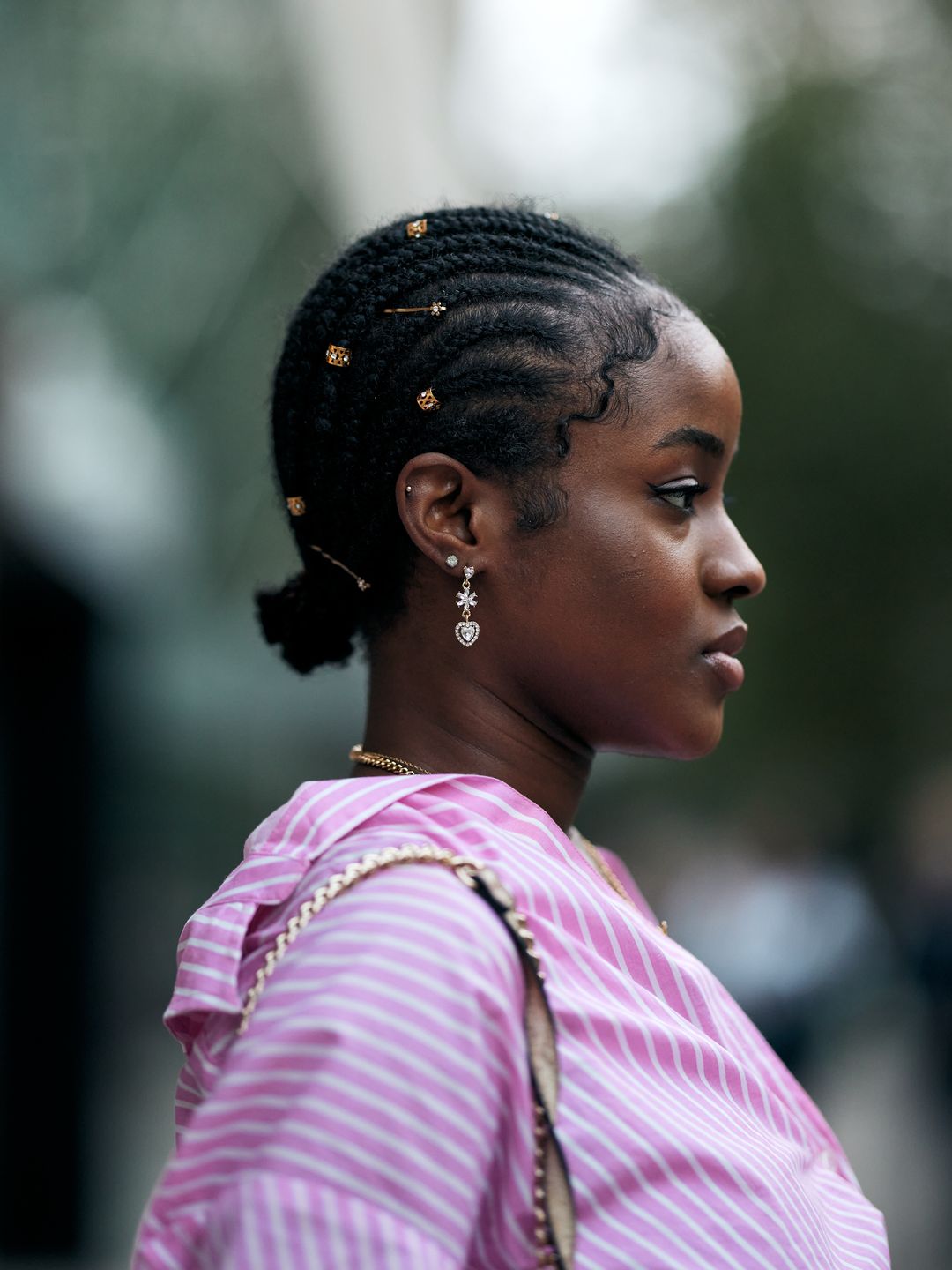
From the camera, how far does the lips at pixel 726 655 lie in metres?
1.78

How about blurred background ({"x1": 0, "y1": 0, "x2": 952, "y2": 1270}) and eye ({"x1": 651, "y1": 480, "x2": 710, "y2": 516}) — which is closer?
eye ({"x1": 651, "y1": 480, "x2": 710, "y2": 516})

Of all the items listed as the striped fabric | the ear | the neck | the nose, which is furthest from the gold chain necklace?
the nose

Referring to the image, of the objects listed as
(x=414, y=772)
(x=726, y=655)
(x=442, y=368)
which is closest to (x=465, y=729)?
(x=414, y=772)

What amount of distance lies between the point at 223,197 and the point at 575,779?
8.38 meters

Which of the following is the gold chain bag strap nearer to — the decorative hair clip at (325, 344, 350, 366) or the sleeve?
the sleeve

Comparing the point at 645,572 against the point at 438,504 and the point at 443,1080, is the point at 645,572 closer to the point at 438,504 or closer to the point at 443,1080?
the point at 438,504

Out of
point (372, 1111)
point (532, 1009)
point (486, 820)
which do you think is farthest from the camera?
point (486, 820)

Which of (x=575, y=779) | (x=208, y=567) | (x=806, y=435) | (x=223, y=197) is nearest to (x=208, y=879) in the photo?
(x=208, y=567)

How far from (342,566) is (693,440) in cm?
51

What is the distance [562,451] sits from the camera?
170cm

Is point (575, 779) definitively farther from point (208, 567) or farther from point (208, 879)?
point (208, 879)

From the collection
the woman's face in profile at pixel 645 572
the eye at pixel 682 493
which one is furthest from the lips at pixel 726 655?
the eye at pixel 682 493

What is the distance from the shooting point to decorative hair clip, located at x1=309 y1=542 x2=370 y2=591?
74.2 inches

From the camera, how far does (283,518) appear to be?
215 cm
